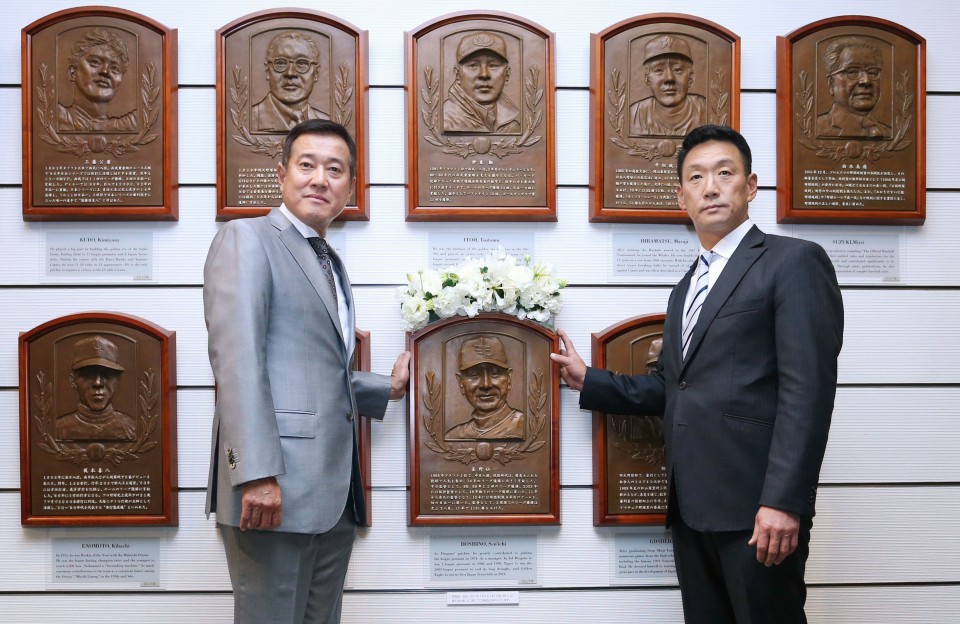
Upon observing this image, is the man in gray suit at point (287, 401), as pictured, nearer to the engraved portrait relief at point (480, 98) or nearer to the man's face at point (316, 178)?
the man's face at point (316, 178)

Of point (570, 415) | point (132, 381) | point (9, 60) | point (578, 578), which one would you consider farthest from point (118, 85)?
point (578, 578)

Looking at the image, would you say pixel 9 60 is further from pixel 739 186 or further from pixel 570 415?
pixel 739 186

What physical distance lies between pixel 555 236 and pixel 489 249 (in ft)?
0.83

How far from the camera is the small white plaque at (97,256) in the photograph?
101 inches

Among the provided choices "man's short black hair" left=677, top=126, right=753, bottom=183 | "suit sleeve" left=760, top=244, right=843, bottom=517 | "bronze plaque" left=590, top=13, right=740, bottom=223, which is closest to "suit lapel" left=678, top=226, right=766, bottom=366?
"suit sleeve" left=760, top=244, right=843, bottom=517

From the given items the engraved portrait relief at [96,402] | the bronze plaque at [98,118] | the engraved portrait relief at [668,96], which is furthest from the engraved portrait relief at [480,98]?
the engraved portrait relief at [96,402]

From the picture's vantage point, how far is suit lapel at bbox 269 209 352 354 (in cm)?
192

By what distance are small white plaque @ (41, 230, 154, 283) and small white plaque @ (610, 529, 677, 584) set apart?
2.01 metres

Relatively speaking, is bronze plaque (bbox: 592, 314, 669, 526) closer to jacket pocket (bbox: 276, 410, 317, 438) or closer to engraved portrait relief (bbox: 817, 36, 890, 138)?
engraved portrait relief (bbox: 817, 36, 890, 138)

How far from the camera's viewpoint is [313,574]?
202 cm

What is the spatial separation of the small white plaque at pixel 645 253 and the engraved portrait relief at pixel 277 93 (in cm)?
111

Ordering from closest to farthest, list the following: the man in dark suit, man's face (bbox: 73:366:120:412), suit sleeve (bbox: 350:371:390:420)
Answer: the man in dark suit
suit sleeve (bbox: 350:371:390:420)
man's face (bbox: 73:366:120:412)

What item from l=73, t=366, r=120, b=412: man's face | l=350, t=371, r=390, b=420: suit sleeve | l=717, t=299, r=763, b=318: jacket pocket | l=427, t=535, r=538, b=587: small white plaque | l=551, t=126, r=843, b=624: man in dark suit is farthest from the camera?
l=427, t=535, r=538, b=587: small white plaque

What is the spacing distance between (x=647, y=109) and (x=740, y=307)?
3.25ft
